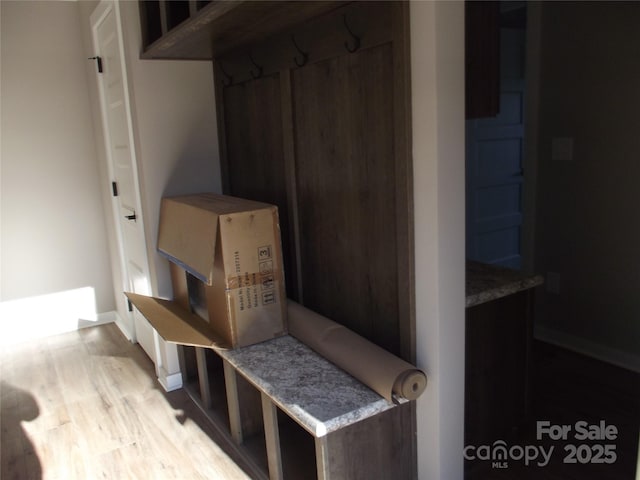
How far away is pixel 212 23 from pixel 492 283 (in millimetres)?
1392

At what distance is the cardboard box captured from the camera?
200 centimetres

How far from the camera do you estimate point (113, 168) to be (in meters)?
3.30

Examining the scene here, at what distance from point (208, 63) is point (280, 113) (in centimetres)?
72

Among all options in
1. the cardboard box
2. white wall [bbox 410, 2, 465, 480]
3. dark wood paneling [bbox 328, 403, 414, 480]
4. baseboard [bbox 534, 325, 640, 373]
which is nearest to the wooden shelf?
white wall [bbox 410, 2, 465, 480]

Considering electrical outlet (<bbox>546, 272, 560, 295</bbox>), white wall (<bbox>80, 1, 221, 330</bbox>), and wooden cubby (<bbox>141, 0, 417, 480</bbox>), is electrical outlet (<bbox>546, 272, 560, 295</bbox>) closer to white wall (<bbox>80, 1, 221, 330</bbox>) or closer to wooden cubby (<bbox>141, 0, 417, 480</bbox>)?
wooden cubby (<bbox>141, 0, 417, 480</bbox>)

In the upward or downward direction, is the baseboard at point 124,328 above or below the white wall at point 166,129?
below

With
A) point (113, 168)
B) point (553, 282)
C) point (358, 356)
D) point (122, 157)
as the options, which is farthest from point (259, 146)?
point (553, 282)

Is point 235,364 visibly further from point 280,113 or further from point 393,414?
point 280,113

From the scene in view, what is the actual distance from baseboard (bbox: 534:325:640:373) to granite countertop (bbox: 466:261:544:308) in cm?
115

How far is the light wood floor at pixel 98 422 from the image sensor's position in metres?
2.19

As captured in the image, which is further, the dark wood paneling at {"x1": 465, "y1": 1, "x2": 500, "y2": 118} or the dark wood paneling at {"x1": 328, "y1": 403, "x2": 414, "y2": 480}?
the dark wood paneling at {"x1": 465, "y1": 1, "x2": 500, "y2": 118}

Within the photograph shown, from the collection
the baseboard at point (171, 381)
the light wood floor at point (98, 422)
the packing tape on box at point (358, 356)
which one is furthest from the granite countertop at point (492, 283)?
the baseboard at point (171, 381)

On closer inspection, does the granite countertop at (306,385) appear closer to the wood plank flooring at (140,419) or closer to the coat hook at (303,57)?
the wood plank flooring at (140,419)

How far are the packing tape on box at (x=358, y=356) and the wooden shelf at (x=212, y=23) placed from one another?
110 cm
